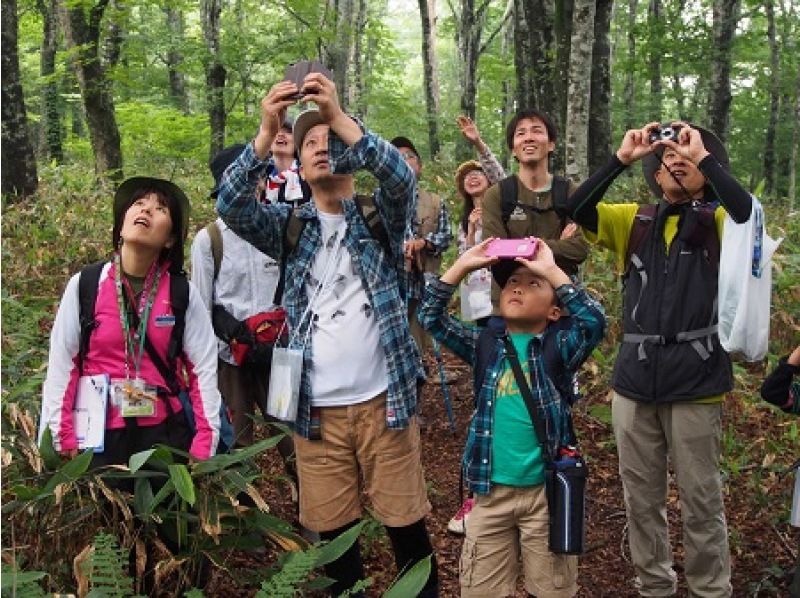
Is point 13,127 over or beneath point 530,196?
over

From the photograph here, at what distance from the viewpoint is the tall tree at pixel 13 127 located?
9.47m

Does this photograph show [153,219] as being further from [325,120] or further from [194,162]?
[194,162]

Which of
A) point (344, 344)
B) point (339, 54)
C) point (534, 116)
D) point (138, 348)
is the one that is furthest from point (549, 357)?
point (339, 54)

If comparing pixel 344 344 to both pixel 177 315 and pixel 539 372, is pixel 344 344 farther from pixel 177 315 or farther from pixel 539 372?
pixel 539 372

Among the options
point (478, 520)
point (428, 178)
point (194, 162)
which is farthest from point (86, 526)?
point (194, 162)

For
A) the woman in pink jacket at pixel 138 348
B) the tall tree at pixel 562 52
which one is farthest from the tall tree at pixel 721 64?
the woman in pink jacket at pixel 138 348

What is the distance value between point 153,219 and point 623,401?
7.93 ft

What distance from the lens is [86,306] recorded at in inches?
126

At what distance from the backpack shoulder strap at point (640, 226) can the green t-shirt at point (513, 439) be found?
3.23ft

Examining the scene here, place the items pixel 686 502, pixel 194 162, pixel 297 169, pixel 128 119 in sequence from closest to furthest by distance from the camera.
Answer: pixel 686 502, pixel 297 169, pixel 128 119, pixel 194 162

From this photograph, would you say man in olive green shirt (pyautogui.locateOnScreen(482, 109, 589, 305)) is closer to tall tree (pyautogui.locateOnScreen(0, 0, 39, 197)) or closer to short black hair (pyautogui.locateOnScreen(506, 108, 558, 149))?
short black hair (pyautogui.locateOnScreen(506, 108, 558, 149))

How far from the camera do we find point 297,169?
14.9ft

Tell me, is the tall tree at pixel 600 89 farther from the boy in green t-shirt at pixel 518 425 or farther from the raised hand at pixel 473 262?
the raised hand at pixel 473 262

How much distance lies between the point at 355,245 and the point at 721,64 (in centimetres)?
1144
